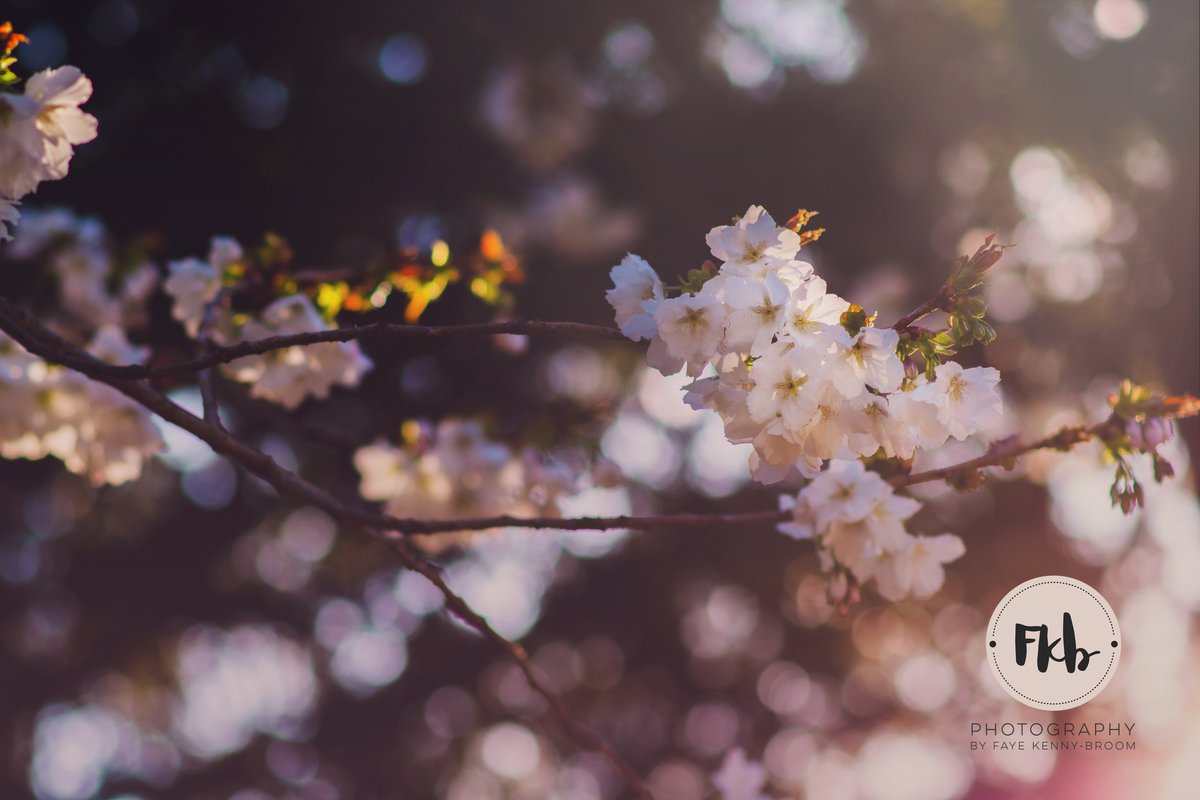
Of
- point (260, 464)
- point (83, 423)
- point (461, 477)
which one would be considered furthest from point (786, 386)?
point (83, 423)

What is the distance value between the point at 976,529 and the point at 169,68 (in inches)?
Result: 185

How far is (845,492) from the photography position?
1508mm

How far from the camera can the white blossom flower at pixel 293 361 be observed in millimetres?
1906

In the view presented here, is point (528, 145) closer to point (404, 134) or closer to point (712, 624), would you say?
point (404, 134)

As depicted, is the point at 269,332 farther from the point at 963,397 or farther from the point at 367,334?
the point at 963,397

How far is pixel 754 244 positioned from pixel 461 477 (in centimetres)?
152

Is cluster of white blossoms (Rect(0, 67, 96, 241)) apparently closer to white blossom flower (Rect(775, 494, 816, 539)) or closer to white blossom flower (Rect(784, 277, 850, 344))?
white blossom flower (Rect(784, 277, 850, 344))

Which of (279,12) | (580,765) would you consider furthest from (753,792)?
(580,765)

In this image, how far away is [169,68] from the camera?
158 inches

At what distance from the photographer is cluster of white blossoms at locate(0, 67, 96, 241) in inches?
51.4

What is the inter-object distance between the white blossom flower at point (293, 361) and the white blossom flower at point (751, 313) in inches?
40.5

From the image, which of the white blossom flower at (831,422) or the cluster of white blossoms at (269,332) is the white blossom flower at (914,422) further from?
the cluster of white blossoms at (269,332)

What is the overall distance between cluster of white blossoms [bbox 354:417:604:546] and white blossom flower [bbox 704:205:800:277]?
135cm

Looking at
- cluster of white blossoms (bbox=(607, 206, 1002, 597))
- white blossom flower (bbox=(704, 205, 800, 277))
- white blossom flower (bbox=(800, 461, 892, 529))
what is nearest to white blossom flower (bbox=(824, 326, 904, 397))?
cluster of white blossoms (bbox=(607, 206, 1002, 597))
